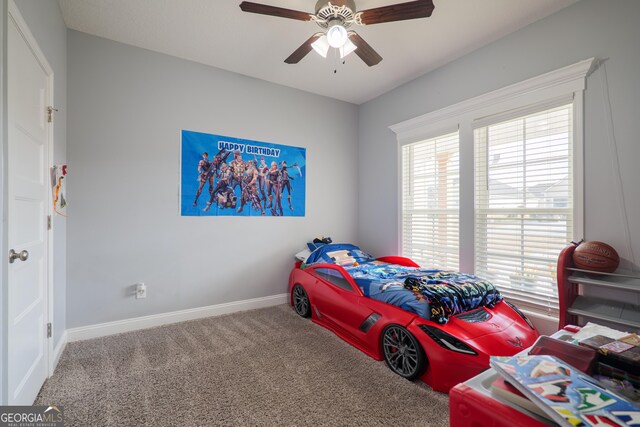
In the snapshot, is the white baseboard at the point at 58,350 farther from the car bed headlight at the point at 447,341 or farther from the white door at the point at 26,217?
the car bed headlight at the point at 447,341

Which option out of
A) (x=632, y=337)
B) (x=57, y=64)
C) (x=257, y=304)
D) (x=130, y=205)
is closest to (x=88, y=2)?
(x=57, y=64)

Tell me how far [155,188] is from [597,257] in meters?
3.72

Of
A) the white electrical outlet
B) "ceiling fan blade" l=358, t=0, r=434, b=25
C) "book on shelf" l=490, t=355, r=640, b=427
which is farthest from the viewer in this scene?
the white electrical outlet

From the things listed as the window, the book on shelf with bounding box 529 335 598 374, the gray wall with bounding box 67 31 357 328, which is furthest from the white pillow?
the book on shelf with bounding box 529 335 598 374

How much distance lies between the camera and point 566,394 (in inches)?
24.0

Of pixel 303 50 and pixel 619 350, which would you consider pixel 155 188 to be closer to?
pixel 303 50

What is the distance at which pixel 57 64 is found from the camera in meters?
2.29

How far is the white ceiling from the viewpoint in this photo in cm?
232

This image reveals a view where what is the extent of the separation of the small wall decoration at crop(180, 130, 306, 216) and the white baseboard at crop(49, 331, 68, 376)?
1407mm

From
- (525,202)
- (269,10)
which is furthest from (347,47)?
(525,202)

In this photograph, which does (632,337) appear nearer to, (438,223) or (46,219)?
(438,223)

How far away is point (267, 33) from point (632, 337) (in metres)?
3.00

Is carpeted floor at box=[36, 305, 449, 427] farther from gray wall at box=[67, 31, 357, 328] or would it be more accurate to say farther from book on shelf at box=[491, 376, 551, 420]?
book on shelf at box=[491, 376, 551, 420]
